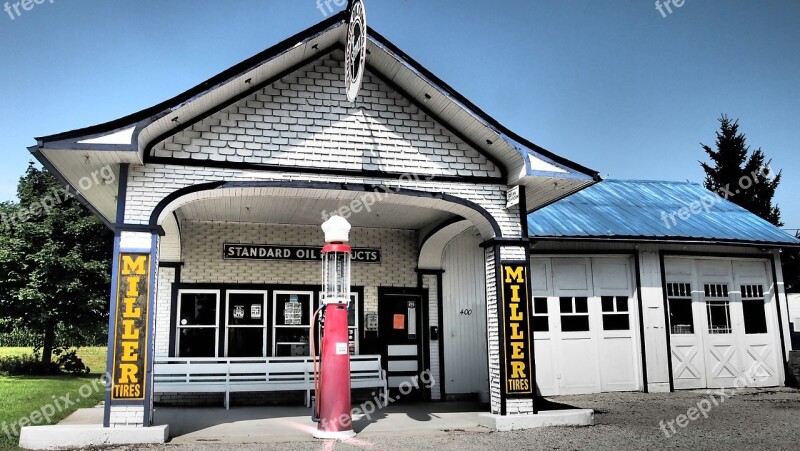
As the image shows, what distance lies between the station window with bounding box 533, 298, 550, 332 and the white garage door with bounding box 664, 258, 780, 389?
3027 mm

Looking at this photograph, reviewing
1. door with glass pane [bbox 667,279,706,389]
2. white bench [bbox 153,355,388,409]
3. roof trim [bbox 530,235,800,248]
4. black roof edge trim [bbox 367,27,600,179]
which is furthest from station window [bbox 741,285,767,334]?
white bench [bbox 153,355,388,409]

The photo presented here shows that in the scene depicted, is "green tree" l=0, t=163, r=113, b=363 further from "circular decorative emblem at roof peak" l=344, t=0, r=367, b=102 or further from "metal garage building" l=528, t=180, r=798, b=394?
"metal garage building" l=528, t=180, r=798, b=394

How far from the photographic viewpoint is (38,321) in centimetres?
1852

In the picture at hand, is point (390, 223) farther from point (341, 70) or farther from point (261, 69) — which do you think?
point (261, 69)

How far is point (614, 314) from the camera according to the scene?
13812 millimetres

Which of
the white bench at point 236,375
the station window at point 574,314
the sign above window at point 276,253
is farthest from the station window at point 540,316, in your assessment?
the sign above window at point 276,253

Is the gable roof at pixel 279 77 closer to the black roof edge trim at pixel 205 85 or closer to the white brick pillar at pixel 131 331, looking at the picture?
the black roof edge trim at pixel 205 85

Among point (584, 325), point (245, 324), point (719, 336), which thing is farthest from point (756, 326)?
point (245, 324)

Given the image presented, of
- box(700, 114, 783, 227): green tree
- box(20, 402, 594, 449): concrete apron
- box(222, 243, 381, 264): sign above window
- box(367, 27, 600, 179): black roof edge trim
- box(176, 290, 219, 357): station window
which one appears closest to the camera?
box(20, 402, 594, 449): concrete apron

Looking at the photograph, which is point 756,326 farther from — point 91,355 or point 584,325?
point 91,355

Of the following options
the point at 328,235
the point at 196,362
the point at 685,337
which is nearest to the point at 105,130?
the point at 328,235

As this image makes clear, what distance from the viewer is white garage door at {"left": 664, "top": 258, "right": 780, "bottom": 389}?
1402 cm

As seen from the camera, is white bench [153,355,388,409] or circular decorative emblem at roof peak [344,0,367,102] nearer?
circular decorative emblem at roof peak [344,0,367,102]

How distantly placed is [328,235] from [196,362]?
451 centimetres
